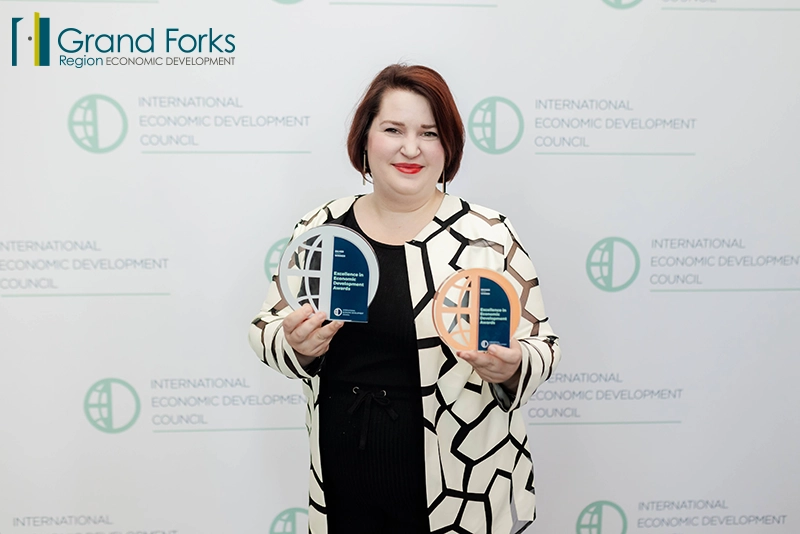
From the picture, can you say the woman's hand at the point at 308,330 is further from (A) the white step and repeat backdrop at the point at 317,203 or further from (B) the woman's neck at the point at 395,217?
(A) the white step and repeat backdrop at the point at 317,203

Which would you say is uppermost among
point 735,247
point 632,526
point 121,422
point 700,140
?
point 700,140

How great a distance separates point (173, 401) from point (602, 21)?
5.54ft

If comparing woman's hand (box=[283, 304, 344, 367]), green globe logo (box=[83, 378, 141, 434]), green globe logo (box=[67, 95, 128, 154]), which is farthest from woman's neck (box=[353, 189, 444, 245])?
green globe logo (box=[83, 378, 141, 434])

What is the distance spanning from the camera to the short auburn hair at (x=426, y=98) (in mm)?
1457

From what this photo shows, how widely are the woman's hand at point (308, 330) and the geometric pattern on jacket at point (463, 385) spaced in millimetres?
52

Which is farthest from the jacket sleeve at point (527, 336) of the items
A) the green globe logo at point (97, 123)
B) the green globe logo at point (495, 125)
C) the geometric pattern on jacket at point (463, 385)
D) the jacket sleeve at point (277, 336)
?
the green globe logo at point (97, 123)

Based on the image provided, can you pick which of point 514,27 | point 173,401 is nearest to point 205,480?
point 173,401

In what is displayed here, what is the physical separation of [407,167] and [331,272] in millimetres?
275

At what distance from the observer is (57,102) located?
6.52ft

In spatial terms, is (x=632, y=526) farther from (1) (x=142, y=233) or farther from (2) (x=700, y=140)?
(1) (x=142, y=233)

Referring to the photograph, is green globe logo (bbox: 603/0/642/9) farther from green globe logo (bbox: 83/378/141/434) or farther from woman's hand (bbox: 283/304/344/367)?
green globe logo (bbox: 83/378/141/434)

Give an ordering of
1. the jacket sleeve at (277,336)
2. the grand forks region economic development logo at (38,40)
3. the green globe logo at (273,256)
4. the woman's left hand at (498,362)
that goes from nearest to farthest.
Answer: the woman's left hand at (498,362)
the jacket sleeve at (277,336)
the grand forks region economic development logo at (38,40)
the green globe logo at (273,256)

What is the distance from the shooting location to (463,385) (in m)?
1.45

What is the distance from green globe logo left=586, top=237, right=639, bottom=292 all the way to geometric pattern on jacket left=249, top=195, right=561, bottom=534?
0.68 m
